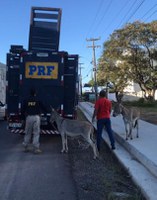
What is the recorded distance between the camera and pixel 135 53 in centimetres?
4566

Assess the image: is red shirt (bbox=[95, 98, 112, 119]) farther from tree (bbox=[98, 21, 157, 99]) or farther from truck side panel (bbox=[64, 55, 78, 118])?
tree (bbox=[98, 21, 157, 99])

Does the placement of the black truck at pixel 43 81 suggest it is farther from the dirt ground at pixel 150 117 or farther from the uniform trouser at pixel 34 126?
the dirt ground at pixel 150 117

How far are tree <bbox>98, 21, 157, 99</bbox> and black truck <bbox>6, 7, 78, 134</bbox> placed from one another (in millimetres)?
32055

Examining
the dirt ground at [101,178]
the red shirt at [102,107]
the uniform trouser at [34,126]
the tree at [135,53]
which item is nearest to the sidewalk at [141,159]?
the dirt ground at [101,178]

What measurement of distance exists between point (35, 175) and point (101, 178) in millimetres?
1512

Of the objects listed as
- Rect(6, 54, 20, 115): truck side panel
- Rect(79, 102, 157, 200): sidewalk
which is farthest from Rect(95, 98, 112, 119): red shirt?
Rect(6, 54, 20, 115): truck side panel

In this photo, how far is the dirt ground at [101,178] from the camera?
6.93 meters

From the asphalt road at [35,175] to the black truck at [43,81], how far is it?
136 cm

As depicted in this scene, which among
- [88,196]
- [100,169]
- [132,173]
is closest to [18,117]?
[100,169]

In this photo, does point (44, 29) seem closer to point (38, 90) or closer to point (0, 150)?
point (38, 90)

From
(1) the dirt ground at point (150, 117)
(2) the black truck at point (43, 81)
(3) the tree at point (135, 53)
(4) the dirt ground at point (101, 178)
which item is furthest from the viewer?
(3) the tree at point (135, 53)

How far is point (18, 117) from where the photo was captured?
1387cm

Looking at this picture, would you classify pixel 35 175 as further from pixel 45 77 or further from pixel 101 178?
pixel 45 77

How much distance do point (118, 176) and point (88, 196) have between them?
1766 mm
